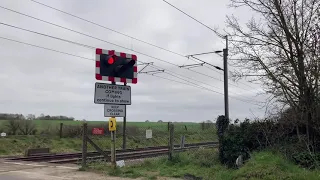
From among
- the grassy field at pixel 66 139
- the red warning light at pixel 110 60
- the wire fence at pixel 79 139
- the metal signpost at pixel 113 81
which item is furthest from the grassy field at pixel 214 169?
the grassy field at pixel 66 139

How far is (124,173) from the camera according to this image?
37.2ft

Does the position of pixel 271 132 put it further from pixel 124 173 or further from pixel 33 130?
pixel 33 130

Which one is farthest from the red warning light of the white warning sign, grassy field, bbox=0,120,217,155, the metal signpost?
grassy field, bbox=0,120,217,155

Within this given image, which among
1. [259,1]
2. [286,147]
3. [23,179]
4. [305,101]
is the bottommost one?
[23,179]

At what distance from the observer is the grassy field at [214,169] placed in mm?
9320

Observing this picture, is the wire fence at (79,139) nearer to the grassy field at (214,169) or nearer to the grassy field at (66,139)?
the grassy field at (66,139)

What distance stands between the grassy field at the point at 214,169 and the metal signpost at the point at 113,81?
1243 mm

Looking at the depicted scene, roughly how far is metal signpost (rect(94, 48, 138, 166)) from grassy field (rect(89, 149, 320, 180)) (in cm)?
124

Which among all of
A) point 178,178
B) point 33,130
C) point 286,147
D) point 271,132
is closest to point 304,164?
point 286,147

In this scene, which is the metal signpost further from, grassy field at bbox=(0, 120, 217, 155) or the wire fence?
grassy field at bbox=(0, 120, 217, 155)

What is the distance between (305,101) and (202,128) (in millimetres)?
44037

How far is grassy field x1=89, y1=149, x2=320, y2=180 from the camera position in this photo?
9.32m

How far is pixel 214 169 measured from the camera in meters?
12.4

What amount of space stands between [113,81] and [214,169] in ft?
14.8
